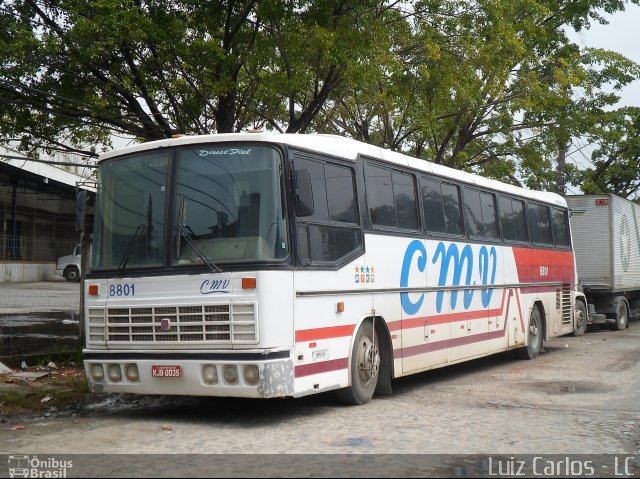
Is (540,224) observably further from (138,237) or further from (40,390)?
(40,390)

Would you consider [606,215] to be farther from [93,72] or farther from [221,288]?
[221,288]

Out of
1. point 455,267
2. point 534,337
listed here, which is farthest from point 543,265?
point 455,267

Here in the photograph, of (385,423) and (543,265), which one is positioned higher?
(543,265)

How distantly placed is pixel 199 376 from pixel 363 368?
7.69 ft

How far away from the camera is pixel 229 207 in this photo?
8836 mm

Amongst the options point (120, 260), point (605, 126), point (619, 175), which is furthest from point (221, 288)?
point (619, 175)

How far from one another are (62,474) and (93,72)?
9.34 meters

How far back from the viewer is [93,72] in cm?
1439

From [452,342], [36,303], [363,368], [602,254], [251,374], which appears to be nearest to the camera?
[251,374]

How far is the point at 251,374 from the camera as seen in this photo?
27.8ft

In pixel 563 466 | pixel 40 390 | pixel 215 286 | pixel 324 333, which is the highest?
pixel 215 286

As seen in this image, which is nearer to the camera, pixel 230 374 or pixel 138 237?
pixel 230 374

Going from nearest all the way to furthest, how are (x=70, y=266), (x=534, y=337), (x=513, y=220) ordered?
(x=70, y=266) < (x=513, y=220) < (x=534, y=337)

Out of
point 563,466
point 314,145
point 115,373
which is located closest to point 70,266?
point 115,373
